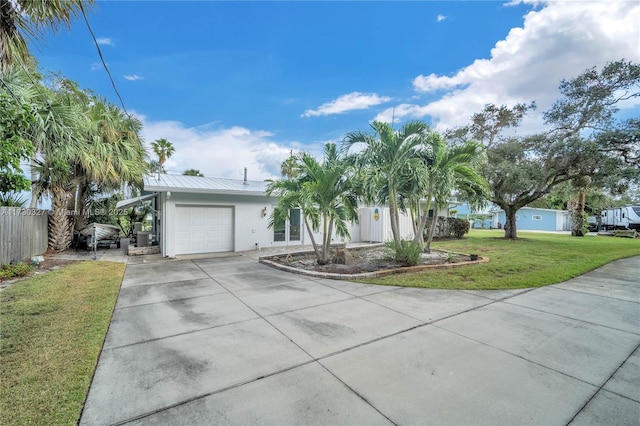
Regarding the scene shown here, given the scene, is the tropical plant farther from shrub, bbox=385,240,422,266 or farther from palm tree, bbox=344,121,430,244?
shrub, bbox=385,240,422,266

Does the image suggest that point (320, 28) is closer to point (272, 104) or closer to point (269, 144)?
point (272, 104)

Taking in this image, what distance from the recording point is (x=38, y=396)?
2568mm

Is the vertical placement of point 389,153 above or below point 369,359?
above

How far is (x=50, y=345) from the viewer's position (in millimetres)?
3555

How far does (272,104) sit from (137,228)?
10.6 meters

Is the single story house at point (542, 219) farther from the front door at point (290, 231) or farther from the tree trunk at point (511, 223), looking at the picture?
the front door at point (290, 231)

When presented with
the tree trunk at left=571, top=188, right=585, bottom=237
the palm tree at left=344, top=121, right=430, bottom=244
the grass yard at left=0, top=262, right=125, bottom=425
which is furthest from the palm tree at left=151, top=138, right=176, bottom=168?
the tree trunk at left=571, top=188, right=585, bottom=237

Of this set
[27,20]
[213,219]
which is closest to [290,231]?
[213,219]

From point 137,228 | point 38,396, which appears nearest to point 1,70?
point 38,396

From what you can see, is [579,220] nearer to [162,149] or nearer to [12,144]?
[12,144]

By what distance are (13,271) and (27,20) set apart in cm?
625

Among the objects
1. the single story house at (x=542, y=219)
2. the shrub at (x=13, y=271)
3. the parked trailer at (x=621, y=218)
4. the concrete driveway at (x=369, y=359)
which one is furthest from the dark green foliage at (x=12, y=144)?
the single story house at (x=542, y=219)

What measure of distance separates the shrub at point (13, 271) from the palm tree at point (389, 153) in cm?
929

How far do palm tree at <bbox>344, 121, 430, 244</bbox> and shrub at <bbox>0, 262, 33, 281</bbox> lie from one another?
366 inches
